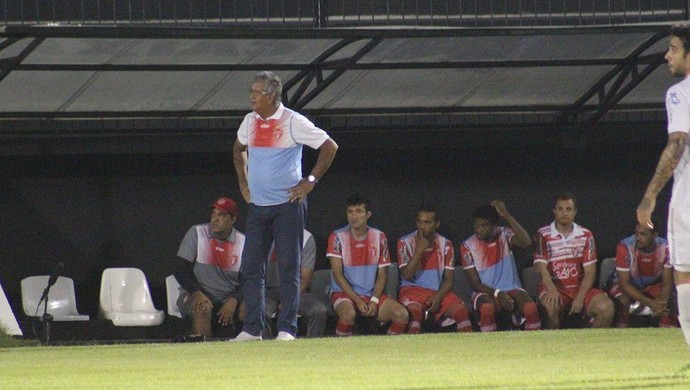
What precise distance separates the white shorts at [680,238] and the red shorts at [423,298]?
5.89m

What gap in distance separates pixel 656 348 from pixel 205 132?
5.99m

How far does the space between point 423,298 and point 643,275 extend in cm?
226

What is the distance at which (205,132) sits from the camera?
43.4 ft

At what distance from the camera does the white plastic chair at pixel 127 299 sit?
40.7 feet

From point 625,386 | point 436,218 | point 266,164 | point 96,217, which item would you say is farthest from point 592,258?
point 625,386

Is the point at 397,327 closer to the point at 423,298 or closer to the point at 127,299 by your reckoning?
the point at 423,298

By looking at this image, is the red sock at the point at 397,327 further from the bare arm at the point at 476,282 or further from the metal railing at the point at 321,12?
the metal railing at the point at 321,12

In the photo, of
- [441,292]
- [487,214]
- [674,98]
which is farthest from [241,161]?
[674,98]

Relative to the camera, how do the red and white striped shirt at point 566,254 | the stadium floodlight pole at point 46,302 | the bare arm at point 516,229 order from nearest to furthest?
the stadium floodlight pole at point 46,302 → the red and white striped shirt at point 566,254 → the bare arm at point 516,229

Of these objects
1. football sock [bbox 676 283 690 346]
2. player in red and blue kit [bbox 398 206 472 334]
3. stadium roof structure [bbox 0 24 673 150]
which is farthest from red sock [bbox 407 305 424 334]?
football sock [bbox 676 283 690 346]

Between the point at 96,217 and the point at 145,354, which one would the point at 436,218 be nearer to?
the point at 96,217

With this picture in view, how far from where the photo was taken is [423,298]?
41.6 feet

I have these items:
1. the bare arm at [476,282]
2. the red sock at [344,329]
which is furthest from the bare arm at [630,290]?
the red sock at [344,329]

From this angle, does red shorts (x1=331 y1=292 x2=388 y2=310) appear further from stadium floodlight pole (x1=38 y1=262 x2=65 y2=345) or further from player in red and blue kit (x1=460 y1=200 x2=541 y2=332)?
stadium floodlight pole (x1=38 y1=262 x2=65 y2=345)
